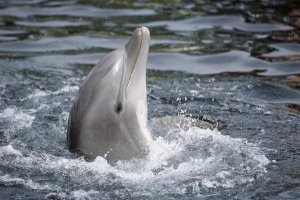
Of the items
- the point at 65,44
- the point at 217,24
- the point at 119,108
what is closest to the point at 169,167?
the point at 119,108

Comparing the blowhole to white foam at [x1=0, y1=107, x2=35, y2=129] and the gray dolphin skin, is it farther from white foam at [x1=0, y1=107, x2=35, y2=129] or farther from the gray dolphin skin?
white foam at [x1=0, y1=107, x2=35, y2=129]

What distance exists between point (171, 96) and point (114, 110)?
254 cm

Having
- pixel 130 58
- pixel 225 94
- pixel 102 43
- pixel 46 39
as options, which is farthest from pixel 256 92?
pixel 46 39

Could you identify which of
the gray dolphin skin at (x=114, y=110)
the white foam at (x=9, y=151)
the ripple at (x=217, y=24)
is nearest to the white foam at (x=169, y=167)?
the white foam at (x=9, y=151)

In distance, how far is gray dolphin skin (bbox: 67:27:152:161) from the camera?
5918mm

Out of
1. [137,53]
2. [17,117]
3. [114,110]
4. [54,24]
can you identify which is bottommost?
[17,117]

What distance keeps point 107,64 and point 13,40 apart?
6.05 meters

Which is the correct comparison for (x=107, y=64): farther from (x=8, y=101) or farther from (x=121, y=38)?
(x=121, y=38)

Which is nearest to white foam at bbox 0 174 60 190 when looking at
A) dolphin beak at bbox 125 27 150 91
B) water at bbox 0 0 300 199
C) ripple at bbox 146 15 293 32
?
water at bbox 0 0 300 199

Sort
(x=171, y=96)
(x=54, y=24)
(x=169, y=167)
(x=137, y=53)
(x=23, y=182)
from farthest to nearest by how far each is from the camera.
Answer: (x=54, y=24), (x=171, y=96), (x=137, y=53), (x=169, y=167), (x=23, y=182)

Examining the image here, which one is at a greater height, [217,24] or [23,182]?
[217,24]

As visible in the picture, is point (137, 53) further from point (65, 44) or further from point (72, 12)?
point (72, 12)

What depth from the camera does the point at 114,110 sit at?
5992 mm

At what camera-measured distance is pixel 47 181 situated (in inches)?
225
